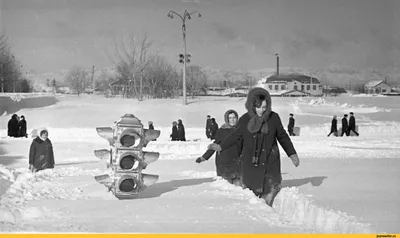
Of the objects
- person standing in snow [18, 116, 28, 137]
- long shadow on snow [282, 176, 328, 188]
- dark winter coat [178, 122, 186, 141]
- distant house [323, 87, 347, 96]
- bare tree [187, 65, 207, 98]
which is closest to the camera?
long shadow on snow [282, 176, 328, 188]

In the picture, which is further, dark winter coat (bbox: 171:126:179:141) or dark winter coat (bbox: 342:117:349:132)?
dark winter coat (bbox: 342:117:349:132)

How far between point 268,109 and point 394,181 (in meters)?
4.53

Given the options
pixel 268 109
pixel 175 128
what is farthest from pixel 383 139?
pixel 268 109

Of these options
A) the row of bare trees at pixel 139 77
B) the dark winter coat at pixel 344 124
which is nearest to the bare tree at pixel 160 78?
the row of bare trees at pixel 139 77

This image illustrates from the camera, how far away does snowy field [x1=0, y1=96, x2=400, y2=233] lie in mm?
6148

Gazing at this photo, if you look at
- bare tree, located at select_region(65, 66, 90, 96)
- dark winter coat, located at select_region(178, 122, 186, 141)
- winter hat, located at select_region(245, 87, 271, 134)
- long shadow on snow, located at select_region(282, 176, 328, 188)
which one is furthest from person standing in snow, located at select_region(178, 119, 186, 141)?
winter hat, located at select_region(245, 87, 271, 134)

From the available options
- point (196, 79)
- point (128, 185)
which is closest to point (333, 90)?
point (196, 79)

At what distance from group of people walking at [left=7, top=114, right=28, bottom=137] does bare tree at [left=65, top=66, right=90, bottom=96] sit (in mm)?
4146

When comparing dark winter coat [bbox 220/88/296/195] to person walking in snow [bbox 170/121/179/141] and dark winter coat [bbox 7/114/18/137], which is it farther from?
person walking in snow [bbox 170/121/179/141]

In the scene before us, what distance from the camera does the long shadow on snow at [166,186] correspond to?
8.16m

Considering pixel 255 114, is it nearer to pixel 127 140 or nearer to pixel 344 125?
pixel 127 140

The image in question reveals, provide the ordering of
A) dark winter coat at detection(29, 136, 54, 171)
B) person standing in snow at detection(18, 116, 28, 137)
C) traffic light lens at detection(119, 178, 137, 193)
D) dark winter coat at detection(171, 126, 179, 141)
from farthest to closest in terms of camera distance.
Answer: dark winter coat at detection(171, 126, 179, 141) < person standing in snow at detection(18, 116, 28, 137) < dark winter coat at detection(29, 136, 54, 171) < traffic light lens at detection(119, 178, 137, 193)

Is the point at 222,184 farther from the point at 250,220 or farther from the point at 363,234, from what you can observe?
the point at 363,234

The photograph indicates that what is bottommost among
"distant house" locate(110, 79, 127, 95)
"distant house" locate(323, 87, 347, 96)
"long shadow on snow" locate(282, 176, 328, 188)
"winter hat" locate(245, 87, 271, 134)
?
"long shadow on snow" locate(282, 176, 328, 188)
